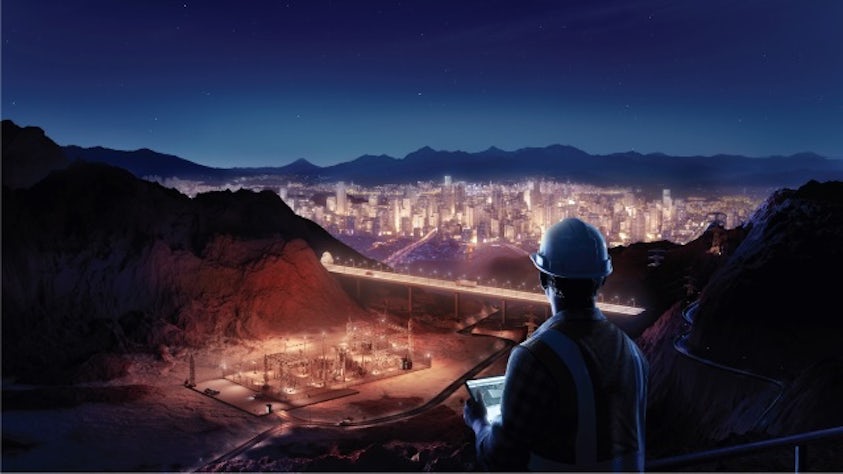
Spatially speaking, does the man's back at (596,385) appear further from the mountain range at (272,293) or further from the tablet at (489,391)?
the mountain range at (272,293)

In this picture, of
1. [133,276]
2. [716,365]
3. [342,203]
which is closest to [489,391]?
[716,365]

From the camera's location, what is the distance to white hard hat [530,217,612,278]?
3.28 m

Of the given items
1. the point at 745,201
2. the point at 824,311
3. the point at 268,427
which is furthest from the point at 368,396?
the point at 745,201

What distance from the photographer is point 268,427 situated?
25.2m

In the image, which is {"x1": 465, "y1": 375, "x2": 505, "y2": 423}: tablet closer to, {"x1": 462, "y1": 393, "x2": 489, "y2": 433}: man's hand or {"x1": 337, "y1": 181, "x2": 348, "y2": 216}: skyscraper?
{"x1": 462, "y1": 393, "x2": 489, "y2": 433}: man's hand

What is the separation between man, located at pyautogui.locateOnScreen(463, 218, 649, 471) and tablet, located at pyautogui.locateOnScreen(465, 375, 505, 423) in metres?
0.05

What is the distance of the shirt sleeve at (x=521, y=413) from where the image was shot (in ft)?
9.86

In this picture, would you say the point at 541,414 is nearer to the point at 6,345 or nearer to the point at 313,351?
the point at 313,351

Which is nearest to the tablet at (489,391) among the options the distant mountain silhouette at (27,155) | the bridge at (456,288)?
the bridge at (456,288)

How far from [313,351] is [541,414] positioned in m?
32.5

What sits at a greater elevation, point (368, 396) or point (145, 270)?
point (145, 270)

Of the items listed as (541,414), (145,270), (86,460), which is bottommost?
(86,460)

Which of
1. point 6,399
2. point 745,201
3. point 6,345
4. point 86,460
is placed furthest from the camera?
point 745,201

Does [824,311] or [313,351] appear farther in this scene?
[313,351]
